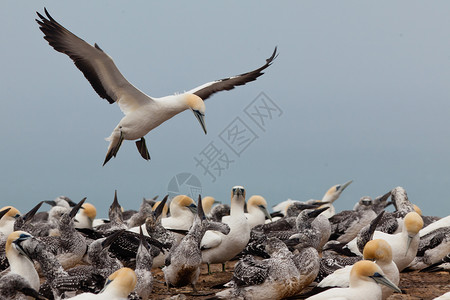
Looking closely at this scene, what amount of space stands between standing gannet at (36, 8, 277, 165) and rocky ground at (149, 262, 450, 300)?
8.00 feet

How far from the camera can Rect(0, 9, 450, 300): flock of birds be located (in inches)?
262

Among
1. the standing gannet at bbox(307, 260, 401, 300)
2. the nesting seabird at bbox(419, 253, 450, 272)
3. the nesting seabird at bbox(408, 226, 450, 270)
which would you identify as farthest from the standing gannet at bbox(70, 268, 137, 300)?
the nesting seabird at bbox(408, 226, 450, 270)

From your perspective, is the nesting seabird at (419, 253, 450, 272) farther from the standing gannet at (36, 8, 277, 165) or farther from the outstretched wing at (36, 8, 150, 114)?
the outstretched wing at (36, 8, 150, 114)

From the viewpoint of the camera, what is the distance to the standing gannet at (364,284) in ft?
18.7

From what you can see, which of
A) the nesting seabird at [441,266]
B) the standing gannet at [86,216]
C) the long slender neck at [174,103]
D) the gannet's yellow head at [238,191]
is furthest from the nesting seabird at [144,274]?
the standing gannet at [86,216]

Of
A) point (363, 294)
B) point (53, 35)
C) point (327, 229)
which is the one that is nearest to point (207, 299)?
point (363, 294)

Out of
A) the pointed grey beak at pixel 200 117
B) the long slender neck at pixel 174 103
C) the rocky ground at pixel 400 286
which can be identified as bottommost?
the rocky ground at pixel 400 286

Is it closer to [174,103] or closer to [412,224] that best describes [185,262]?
[412,224]

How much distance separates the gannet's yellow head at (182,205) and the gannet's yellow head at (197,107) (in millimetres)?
1132

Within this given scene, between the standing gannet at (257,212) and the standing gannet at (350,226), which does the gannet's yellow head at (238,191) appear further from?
the standing gannet at (350,226)

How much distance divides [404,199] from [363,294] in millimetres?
7229

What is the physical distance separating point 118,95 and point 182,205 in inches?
94.9

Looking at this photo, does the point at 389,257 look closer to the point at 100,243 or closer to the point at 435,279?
the point at 435,279

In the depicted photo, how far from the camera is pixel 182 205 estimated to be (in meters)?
10.1
